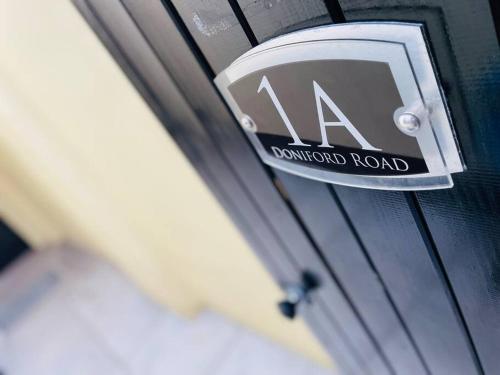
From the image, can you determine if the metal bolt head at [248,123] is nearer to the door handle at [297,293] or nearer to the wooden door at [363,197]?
the wooden door at [363,197]

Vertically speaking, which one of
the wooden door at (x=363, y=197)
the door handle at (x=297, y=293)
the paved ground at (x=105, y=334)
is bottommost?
the paved ground at (x=105, y=334)

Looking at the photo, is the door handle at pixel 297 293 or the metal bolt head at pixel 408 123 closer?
the metal bolt head at pixel 408 123

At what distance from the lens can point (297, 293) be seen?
3.83ft

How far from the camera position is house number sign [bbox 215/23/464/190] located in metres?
0.46

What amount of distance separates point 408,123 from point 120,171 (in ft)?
4.56

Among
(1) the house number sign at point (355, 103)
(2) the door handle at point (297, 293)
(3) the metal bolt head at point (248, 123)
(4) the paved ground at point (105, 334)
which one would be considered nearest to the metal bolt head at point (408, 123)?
(1) the house number sign at point (355, 103)

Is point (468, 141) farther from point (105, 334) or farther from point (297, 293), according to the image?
point (105, 334)

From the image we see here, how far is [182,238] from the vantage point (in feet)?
6.31

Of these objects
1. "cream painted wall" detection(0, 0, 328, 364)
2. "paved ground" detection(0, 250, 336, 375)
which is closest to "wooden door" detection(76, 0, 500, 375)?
"cream painted wall" detection(0, 0, 328, 364)

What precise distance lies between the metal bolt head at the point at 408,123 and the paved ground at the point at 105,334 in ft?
5.46

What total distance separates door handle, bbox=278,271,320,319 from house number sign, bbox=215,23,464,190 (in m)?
0.52

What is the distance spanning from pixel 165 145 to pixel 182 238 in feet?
1.82

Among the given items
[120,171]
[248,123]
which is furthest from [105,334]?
[248,123]

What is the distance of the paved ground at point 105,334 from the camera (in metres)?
2.20
